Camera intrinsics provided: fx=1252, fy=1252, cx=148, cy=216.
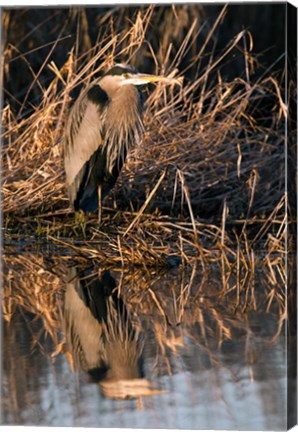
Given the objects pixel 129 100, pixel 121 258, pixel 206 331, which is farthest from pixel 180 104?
pixel 206 331

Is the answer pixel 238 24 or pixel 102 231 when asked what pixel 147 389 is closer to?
pixel 102 231

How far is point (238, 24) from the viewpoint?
5.70m

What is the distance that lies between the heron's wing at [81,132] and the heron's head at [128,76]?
0.50 feet

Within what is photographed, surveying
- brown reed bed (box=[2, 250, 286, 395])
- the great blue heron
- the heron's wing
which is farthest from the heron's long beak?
brown reed bed (box=[2, 250, 286, 395])

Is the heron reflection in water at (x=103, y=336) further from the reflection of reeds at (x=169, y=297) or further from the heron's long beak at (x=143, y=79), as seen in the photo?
the heron's long beak at (x=143, y=79)

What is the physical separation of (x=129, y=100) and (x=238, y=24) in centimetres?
61

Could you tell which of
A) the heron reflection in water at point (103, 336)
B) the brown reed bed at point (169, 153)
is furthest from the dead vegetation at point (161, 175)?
the heron reflection in water at point (103, 336)

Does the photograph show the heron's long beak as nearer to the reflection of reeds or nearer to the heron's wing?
the heron's wing

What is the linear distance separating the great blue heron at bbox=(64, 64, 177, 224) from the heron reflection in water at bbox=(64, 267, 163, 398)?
68 centimetres

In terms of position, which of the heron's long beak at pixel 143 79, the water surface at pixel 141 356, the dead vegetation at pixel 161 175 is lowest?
the water surface at pixel 141 356

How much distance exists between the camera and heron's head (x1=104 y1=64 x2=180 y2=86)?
5266 mm

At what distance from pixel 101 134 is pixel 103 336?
1.92 metres

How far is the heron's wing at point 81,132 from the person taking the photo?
5555 millimetres

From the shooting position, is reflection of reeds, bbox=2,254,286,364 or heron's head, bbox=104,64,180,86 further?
heron's head, bbox=104,64,180,86
